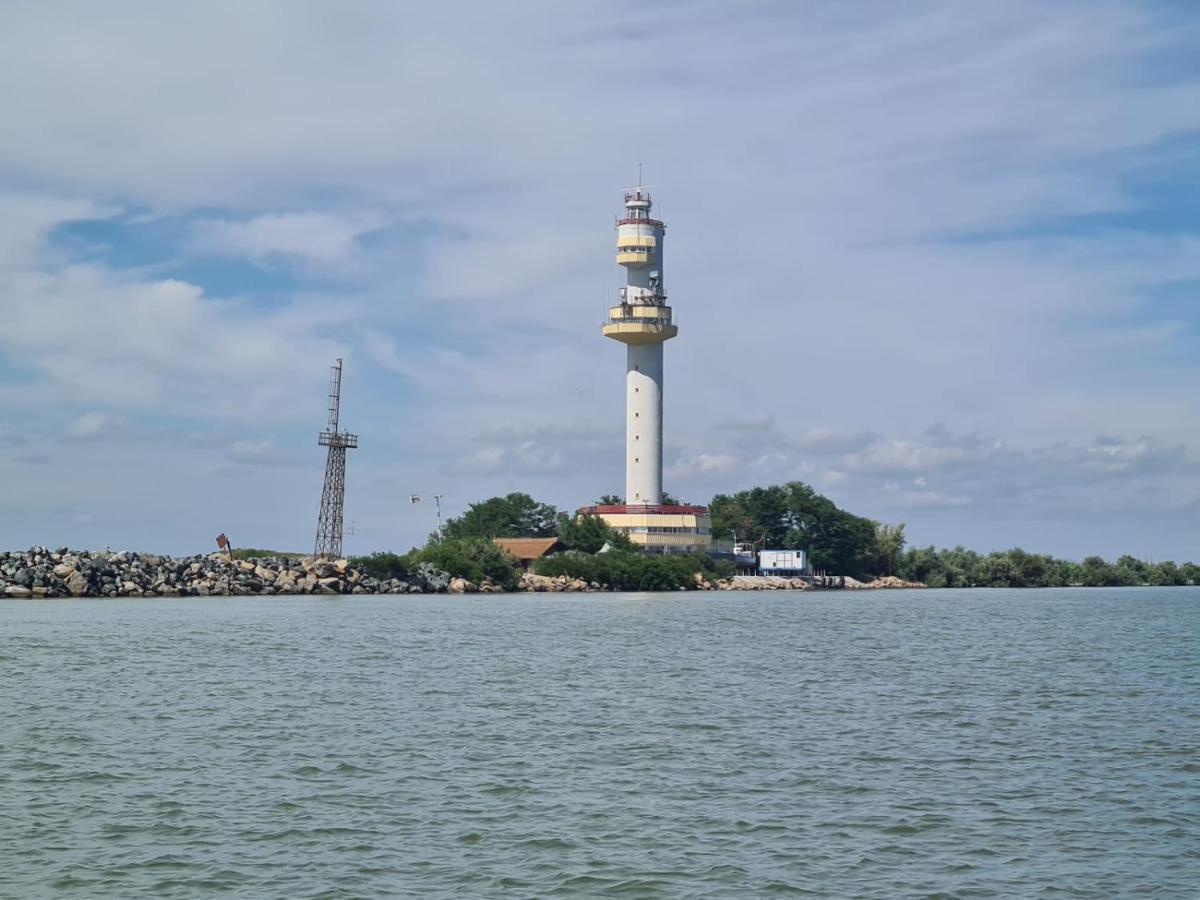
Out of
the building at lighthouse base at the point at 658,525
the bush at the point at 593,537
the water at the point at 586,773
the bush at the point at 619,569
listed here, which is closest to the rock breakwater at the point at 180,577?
the bush at the point at 619,569

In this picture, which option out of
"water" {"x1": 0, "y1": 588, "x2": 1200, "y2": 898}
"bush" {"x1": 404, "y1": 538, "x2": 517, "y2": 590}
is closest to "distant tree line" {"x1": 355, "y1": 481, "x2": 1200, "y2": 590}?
"bush" {"x1": 404, "y1": 538, "x2": 517, "y2": 590}

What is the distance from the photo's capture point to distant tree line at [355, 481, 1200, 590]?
97.5 metres

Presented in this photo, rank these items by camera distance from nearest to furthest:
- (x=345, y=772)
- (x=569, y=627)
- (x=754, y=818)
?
(x=754, y=818) < (x=345, y=772) < (x=569, y=627)

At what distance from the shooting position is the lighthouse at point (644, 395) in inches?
4306

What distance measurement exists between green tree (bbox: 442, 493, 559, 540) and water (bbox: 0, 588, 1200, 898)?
3353 inches

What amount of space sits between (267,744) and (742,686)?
12.9 meters

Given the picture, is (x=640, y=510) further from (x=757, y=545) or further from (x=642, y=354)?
(x=757, y=545)

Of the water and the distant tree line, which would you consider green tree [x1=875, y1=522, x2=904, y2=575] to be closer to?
the distant tree line

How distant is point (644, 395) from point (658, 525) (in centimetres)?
1079

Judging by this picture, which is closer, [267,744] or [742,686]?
[267,744]

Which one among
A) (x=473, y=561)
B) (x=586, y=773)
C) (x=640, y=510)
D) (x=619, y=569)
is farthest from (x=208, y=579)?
(x=586, y=773)

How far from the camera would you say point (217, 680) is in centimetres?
3083

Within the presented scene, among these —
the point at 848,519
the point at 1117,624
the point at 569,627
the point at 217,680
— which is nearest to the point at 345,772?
the point at 217,680

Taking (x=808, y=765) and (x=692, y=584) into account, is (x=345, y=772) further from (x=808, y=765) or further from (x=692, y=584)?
(x=692, y=584)
